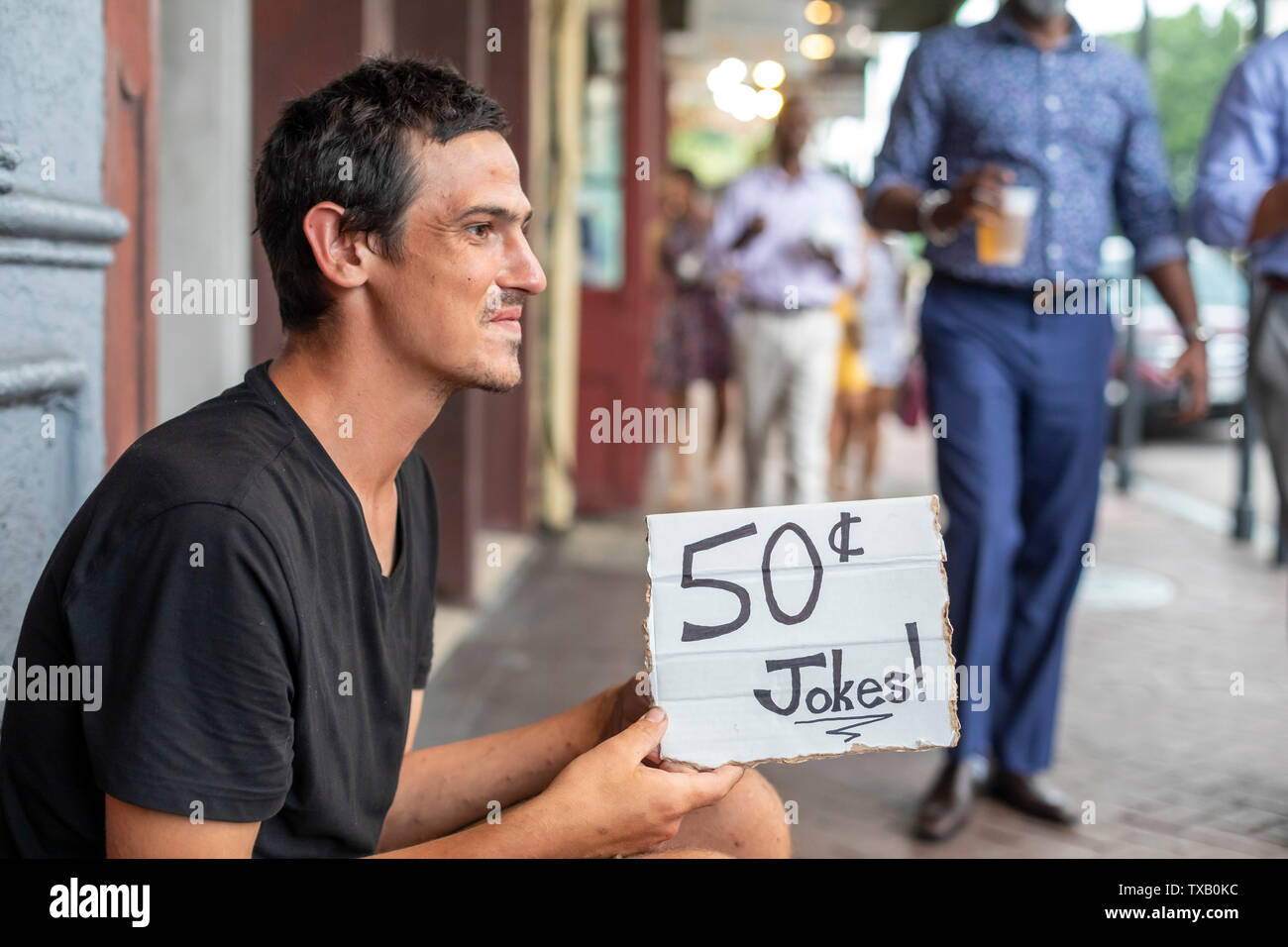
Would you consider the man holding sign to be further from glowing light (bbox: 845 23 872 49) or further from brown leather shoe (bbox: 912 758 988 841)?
glowing light (bbox: 845 23 872 49)

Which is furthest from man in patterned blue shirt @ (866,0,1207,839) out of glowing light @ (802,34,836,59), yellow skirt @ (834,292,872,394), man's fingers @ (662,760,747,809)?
glowing light @ (802,34,836,59)

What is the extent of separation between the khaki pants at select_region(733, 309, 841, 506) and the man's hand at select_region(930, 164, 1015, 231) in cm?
303

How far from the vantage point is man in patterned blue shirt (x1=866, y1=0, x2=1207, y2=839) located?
13.1 feet

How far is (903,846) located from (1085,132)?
83.5 inches

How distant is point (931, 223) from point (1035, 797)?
170 cm

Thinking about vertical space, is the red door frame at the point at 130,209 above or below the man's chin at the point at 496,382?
above

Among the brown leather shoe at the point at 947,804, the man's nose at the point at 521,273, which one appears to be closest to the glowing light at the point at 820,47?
the brown leather shoe at the point at 947,804

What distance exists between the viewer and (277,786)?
1.68 metres

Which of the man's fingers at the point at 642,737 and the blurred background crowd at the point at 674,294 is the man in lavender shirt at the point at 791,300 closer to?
the blurred background crowd at the point at 674,294

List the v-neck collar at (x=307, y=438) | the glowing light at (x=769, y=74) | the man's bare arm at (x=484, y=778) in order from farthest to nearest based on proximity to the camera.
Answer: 1. the glowing light at (x=769, y=74)
2. the man's bare arm at (x=484, y=778)
3. the v-neck collar at (x=307, y=438)

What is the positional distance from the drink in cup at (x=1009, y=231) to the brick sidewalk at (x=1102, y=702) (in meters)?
1.64

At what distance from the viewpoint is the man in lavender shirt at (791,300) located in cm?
Result: 692

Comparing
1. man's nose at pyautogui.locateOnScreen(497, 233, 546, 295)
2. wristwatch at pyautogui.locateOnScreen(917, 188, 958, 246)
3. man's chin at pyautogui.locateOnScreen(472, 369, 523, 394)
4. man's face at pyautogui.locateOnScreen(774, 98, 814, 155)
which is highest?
man's face at pyautogui.locateOnScreen(774, 98, 814, 155)
